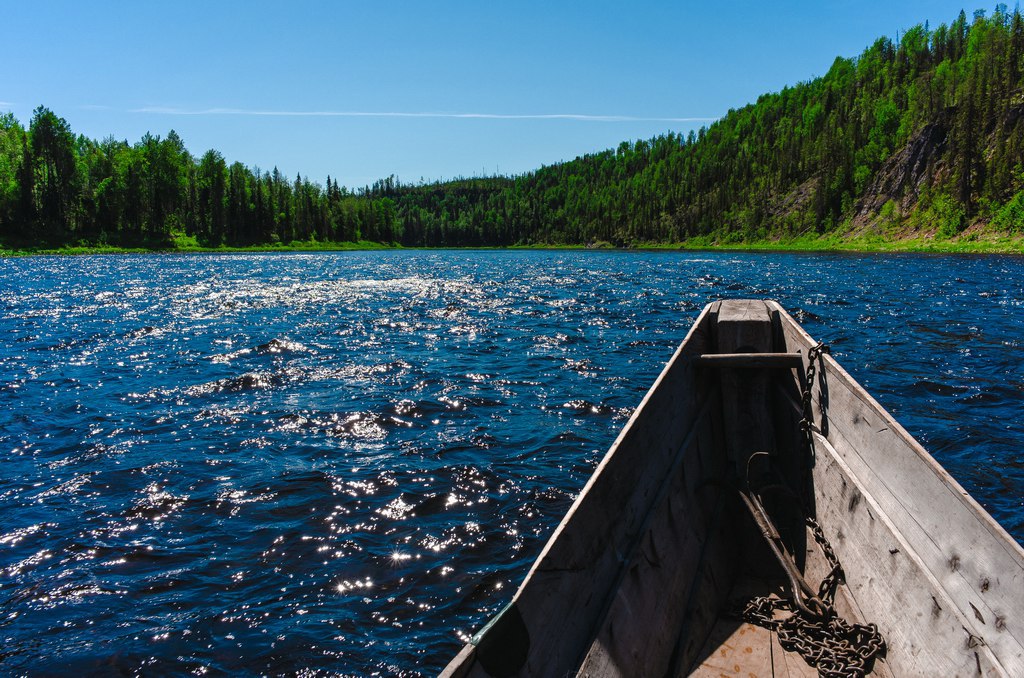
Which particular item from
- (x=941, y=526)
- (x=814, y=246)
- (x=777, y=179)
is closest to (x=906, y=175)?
(x=814, y=246)

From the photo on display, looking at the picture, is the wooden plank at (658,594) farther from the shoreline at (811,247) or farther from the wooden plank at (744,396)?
the shoreline at (811,247)

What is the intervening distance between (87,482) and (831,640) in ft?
32.9

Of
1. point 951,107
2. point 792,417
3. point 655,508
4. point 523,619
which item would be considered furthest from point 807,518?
point 951,107

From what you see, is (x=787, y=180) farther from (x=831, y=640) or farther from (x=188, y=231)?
(x=831, y=640)

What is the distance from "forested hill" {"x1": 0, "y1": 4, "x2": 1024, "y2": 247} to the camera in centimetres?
9350

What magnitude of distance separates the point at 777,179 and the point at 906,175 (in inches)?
2121

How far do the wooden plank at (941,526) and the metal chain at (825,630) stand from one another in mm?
299

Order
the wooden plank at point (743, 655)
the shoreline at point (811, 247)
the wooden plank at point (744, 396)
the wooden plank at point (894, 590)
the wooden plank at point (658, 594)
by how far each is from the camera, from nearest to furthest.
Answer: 1. the wooden plank at point (894, 590)
2. the wooden plank at point (658, 594)
3. the wooden plank at point (743, 655)
4. the wooden plank at point (744, 396)
5. the shoreline at point (811, 247)

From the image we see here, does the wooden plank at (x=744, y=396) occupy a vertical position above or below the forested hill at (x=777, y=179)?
below

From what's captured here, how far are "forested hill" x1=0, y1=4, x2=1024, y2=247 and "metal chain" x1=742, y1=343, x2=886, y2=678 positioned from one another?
8899cm

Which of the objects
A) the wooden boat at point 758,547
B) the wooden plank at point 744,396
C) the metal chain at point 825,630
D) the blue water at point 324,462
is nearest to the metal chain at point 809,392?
the wooden boat at point 758,547

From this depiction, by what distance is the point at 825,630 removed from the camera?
4.50 m

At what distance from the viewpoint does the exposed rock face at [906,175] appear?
102m

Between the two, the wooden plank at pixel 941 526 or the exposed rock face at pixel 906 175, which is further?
the exposed rock face at pixel 906 175
